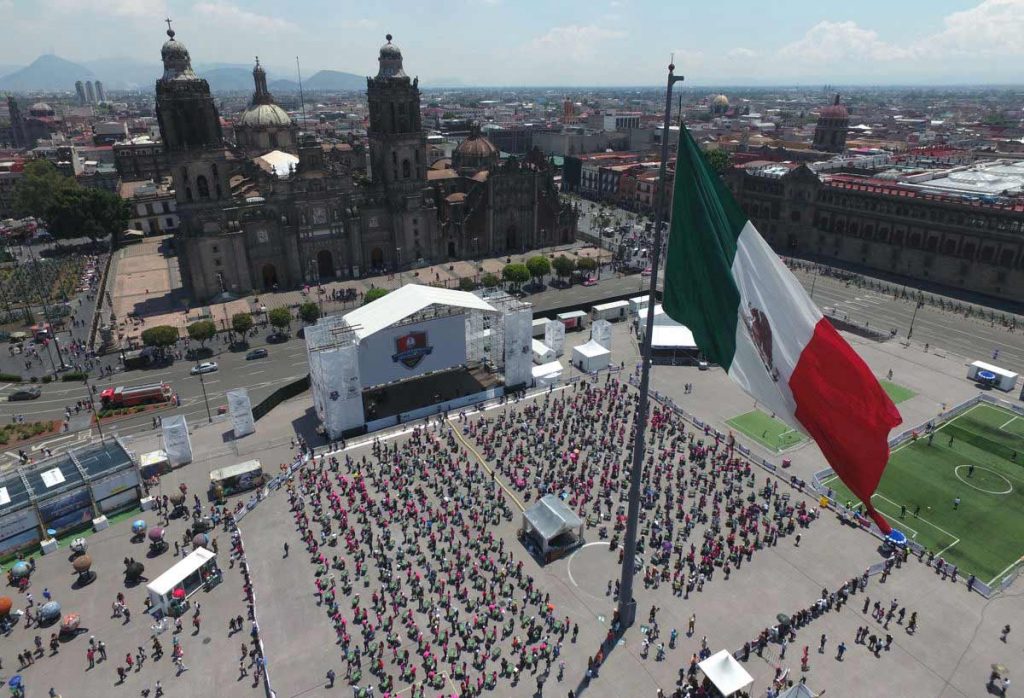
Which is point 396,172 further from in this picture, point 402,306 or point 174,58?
point 402,306

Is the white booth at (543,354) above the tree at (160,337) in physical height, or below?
below

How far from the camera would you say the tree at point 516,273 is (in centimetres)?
8675

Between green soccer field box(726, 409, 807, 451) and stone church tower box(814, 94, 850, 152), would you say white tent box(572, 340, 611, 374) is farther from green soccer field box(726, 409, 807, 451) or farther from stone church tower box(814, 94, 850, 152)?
stone church tower box(814, 94, 850, 152)

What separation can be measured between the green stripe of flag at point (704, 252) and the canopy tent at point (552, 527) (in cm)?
2049

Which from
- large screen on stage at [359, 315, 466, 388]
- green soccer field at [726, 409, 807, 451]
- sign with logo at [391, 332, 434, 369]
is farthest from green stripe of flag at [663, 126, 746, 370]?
sign with logo at [391, 332, 434, 369]

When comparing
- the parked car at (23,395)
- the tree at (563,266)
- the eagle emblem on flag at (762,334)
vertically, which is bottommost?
the parked car at (23,395)

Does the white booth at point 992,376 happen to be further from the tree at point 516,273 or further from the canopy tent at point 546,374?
the tree at point 516,273

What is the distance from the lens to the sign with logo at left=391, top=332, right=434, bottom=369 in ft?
185

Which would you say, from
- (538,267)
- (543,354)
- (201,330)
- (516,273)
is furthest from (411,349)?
(538,267)

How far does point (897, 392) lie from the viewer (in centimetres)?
6100

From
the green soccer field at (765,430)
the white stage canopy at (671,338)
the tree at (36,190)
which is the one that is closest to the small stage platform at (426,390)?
the white stage canopy at (671,338)

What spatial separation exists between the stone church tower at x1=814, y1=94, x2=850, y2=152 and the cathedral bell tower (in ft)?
381

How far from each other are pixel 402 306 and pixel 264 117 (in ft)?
253

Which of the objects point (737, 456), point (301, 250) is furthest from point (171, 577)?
point (301, 250)
